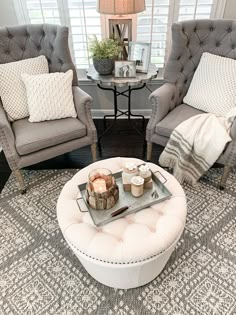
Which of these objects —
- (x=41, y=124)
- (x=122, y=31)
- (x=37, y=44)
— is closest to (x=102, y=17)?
(x=122, y=31)

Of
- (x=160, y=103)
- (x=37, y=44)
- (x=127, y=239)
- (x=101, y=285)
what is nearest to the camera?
(x=127, y=239)

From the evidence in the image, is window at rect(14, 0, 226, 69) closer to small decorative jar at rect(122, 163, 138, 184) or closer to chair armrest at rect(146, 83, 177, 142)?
chair armrest at rect(146, 83, 177, 142)

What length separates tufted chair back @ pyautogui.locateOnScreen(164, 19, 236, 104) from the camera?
6.41 ft

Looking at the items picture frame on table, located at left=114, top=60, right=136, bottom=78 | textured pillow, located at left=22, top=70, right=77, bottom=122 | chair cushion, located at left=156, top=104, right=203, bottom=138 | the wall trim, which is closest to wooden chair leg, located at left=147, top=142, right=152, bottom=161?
chair cushion, located at left=156, top=104, right=203, bottom=138

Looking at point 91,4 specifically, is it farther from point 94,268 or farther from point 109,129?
point 94,268

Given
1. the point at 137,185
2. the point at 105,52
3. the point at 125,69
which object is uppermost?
the point at 105,52

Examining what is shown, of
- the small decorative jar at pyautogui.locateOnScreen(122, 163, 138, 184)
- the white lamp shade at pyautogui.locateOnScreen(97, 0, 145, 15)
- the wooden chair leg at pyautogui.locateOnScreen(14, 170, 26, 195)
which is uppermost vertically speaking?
the white lamp shade at pyautogui.locateOnScreen(97, 0, 145, 15)

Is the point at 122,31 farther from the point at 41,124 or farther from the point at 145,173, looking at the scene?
the point at 145,173

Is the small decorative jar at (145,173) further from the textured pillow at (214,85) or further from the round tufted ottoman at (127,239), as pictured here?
the textured pillow at (214,85)

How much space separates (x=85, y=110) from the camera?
191cm

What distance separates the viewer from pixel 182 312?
1284mm

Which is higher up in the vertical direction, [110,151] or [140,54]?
[140,54]

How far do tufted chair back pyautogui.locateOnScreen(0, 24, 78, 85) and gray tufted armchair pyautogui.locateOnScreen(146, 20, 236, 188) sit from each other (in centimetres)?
76

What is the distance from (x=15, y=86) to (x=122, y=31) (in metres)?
0.93
